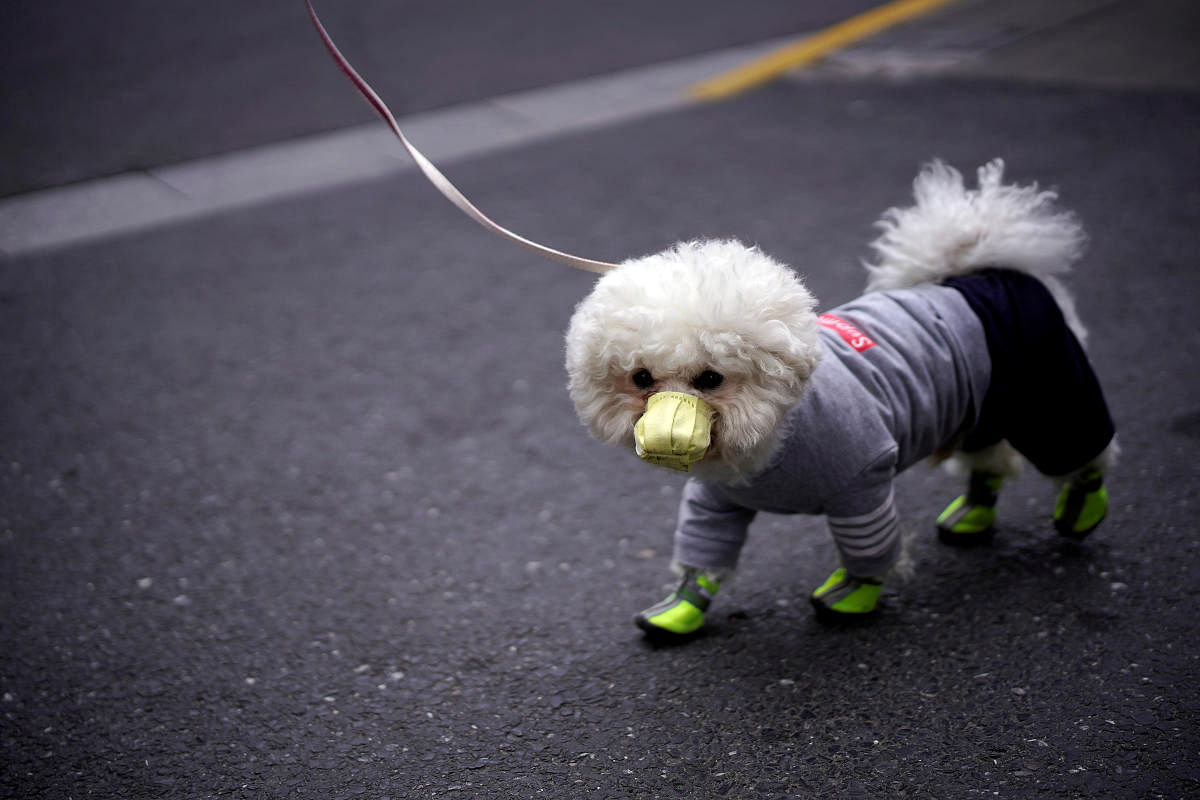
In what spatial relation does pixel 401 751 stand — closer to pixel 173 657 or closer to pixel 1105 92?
pixel 173 657

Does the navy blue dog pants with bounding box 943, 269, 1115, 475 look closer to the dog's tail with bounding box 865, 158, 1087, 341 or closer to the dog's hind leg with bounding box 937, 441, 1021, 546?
the dog's tail with bounding box 865, 158, 1087, 341

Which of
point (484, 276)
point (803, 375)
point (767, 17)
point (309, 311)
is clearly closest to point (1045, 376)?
point (803, 375)

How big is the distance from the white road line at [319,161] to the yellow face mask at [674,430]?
4.33 m

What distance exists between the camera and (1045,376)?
253cm

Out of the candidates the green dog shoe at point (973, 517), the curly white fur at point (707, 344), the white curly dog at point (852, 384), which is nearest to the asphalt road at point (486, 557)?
the green dog shoe at point (973, 517)

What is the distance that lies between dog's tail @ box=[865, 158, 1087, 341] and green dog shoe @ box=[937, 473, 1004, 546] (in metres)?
0.48

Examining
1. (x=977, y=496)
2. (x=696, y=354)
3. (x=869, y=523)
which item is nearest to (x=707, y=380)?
(x=696, y=354)

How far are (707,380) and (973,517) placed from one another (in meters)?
1.23

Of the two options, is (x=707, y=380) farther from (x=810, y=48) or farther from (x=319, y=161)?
(x=810, y=48)

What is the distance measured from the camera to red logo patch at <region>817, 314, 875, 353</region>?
95.2 inches

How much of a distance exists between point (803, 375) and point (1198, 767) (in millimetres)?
1101

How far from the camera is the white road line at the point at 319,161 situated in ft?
18.6

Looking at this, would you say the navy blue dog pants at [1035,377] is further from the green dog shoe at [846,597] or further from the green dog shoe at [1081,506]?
Result: the green dog shoe at [846,597]

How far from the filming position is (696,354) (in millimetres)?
2016
